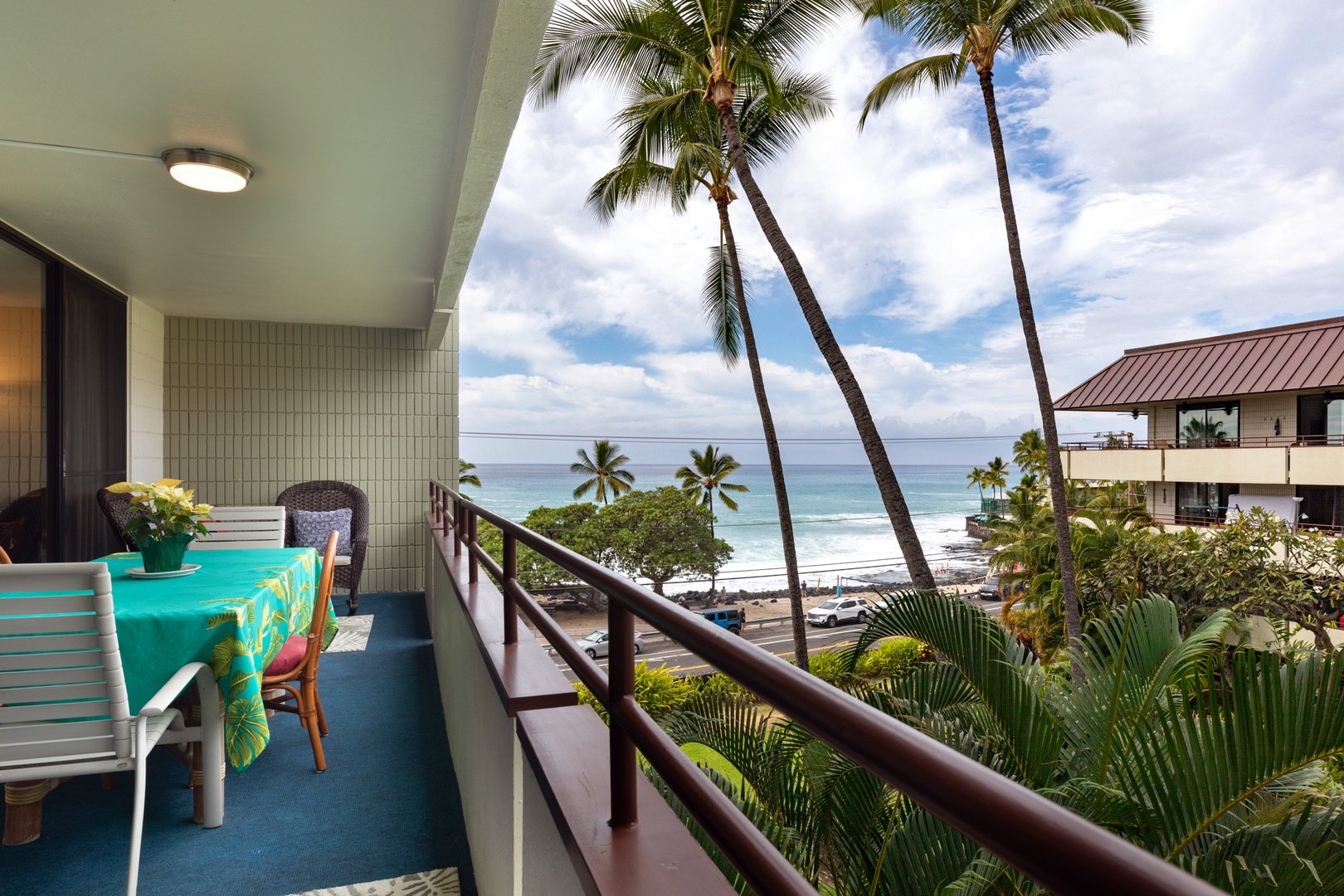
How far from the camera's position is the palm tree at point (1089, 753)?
1.64 metres

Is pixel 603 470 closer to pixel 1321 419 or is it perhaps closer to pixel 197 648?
pixel 1321 419

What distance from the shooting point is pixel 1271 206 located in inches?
1481

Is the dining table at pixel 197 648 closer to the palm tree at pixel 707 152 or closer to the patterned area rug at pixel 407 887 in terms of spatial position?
the patterned area rug at pixel 407 887

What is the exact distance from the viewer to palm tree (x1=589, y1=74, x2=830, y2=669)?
861 centimetres

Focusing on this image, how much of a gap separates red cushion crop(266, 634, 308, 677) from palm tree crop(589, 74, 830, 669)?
641 cm

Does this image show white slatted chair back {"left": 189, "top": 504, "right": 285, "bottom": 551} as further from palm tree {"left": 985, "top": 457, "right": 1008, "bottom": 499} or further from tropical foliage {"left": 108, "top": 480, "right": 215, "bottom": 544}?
palm tree {"left": 985, "top": 457, "right": 1008, "bottom": 499}

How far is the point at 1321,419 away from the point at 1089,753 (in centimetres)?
1554

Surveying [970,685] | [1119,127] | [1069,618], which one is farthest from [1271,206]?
[970,685]

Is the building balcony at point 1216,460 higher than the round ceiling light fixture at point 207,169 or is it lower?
lower

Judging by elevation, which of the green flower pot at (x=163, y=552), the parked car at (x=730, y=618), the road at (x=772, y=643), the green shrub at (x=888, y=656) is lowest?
the road at (x=772, y=643)

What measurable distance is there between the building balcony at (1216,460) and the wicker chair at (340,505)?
15483 mm

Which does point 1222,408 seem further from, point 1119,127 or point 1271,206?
point 1271,206

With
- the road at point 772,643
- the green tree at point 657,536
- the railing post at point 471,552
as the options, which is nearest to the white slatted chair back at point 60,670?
the railing post at point 471,552

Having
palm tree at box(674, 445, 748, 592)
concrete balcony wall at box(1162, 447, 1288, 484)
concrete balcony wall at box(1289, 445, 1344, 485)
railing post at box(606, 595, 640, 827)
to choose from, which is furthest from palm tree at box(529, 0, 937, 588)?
palm tree at box(674, 445, 748, 592)
